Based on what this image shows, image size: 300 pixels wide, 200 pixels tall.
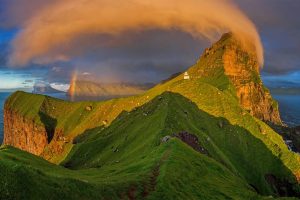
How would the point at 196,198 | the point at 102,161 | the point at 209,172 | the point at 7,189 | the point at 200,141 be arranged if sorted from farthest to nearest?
the point at 102,161
the point at 200,141
the point at 209,172
the point at 196,198
the point at 7,189

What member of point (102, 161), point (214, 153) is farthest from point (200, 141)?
point (102, 161)

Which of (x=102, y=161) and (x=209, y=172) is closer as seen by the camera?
(x=209, y=172)

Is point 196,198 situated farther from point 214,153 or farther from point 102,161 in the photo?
point 102,161

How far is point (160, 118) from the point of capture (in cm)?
18438

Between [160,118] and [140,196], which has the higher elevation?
[160,118]

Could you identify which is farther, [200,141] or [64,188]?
[200,141]

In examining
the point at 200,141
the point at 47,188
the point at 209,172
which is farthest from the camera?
the point at 200,141

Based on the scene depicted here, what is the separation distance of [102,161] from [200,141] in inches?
Result: 1761

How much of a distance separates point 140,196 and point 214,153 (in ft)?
→ 332

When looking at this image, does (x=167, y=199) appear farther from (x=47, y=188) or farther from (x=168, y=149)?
(x=168, y=149)

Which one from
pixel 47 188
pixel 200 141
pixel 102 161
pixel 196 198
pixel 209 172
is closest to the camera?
pixel 47 188

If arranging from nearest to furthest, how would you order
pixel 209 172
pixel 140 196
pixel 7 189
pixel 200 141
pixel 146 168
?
1. pixel 7 189
2. pixel 140 196
3. pixel 146 168
4. pixel 209 172
5. pixel 200 141

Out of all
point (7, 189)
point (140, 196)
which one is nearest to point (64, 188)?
point (7, 189)

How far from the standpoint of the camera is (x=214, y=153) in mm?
173500
